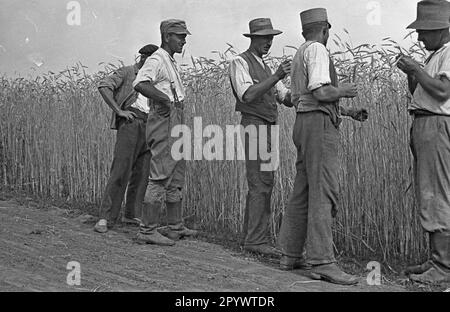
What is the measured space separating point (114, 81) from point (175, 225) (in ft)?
4.99

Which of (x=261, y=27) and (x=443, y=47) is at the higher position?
(x=261, y=27)

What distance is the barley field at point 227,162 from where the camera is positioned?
5426 millimetres

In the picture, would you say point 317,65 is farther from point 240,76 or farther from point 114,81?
point 114,81

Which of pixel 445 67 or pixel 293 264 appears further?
pixel 293 264

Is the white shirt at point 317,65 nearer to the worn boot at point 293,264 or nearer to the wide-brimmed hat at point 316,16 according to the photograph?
the wide-brimmed hat at point 316,16

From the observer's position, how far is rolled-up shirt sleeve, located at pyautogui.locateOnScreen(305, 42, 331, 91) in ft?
14.5

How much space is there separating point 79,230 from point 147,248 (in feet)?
4.12

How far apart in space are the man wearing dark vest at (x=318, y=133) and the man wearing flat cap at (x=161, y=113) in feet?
4.77

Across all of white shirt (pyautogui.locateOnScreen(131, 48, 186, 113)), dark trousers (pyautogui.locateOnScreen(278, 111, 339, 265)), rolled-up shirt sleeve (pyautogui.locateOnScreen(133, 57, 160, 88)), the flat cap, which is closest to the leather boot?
dark trousers (pyautogui.locateOnScreen(278, 111, 339, 265))

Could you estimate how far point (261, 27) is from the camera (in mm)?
5422

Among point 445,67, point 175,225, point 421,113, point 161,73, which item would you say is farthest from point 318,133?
point 175,225

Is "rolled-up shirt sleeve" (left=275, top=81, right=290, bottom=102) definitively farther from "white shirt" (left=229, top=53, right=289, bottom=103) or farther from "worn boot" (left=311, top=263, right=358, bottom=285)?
"worn boot" (left=311, top=263, right=358, bottom=285)

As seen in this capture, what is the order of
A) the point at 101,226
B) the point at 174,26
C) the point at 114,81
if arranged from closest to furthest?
the point at 174,26 < the point at 101,226 < the point at 114,81

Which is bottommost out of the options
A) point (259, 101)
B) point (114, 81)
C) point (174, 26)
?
point (259, 101)
